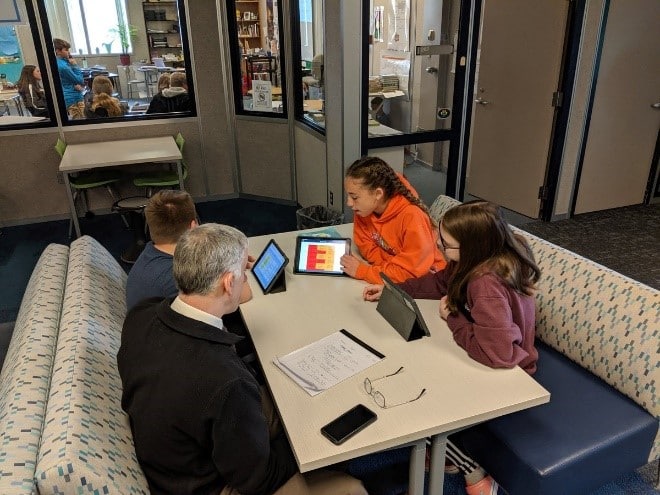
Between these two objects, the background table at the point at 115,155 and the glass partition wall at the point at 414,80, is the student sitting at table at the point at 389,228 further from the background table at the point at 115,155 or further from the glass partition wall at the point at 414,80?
the background table at the point at 115,155

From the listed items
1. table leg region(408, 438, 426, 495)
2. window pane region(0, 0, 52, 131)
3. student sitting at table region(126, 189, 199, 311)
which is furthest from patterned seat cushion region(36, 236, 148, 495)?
window pane region(0, 0, 52, 131)

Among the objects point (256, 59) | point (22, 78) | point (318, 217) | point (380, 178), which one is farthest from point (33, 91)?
point (380, 178)

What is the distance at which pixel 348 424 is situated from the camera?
1364 mm

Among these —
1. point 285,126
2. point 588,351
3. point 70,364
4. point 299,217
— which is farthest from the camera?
point 285,126

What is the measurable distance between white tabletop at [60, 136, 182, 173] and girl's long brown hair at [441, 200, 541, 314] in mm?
2912

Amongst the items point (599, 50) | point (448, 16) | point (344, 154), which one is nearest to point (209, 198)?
point (344, 154)

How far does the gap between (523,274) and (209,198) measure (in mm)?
3898

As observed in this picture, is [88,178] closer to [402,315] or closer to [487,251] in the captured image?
[402,315]

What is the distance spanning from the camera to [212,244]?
1368mm

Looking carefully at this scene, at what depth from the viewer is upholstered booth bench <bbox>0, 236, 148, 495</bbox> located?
44.8 inches

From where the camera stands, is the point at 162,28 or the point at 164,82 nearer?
the point at 164,82

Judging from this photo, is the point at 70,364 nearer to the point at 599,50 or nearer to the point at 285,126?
the point at 285,126

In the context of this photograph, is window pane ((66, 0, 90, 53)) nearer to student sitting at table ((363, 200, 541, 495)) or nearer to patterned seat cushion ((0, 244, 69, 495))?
patterned seat cushion ((0, 244, 69, 495))

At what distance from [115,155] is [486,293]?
345 cm
